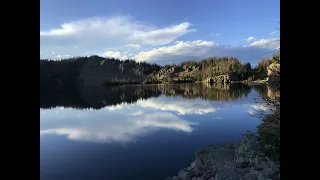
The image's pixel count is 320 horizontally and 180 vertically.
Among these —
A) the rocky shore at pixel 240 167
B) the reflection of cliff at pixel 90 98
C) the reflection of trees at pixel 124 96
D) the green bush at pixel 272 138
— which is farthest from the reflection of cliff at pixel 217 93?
the green bush at pixel 272 138

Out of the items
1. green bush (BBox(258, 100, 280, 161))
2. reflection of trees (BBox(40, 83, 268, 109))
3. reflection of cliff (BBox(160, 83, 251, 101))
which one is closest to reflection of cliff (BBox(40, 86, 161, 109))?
reflection of trees (BBox(40, 83, 268, 109))

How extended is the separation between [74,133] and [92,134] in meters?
1.50

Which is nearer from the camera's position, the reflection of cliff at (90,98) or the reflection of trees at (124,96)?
the reflection of trees at (124,96)

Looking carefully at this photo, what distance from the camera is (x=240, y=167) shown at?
6.86m

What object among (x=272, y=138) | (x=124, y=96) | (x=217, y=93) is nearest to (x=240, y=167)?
(x=272, y=138)

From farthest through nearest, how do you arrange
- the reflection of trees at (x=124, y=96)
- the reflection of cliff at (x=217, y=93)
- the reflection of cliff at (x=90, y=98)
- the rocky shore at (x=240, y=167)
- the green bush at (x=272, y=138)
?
the reflection of cliff at (x=90, y=98)
the reflection of trees at (x=124, y=96)
the reflection of cliff at (x=217, y=93)
the green bush at (x=272, y=138)
the rocky shore at (x=240, y=167)

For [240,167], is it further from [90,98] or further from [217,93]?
[90,98]

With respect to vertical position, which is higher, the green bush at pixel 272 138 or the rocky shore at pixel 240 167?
the green bush at pixel 272 138

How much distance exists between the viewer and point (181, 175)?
8.39 m

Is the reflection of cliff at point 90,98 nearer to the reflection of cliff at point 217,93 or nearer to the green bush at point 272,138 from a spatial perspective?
the reflection of cliff at point 217,93

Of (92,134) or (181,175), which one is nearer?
(181,175)

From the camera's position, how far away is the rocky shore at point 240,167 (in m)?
5.79
